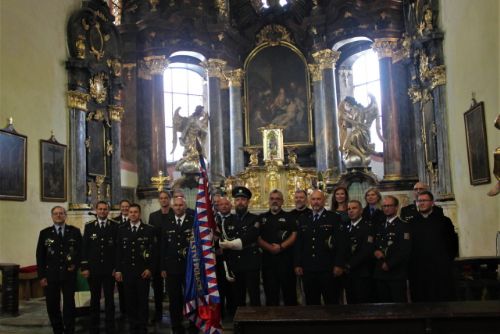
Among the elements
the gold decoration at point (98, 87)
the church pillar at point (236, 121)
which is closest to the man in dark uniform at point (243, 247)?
the gold decoration at point (98, 87)

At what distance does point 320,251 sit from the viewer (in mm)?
5293

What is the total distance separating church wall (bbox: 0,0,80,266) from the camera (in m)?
8.90

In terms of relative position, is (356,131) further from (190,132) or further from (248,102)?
(190,132)

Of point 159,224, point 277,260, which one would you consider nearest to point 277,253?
point 277,260

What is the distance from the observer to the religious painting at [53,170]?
995 cm

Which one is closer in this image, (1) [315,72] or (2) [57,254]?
(2) [57,254]

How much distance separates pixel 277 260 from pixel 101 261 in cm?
204

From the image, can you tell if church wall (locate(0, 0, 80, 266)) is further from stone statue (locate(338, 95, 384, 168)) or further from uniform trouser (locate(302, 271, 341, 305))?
stone statue (locate(338, 95, 384, 168))

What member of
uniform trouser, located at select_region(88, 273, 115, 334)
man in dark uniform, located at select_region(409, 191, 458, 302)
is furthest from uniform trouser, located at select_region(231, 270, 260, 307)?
man in dark uniform, located at select_region(409, 191, 458, 302)

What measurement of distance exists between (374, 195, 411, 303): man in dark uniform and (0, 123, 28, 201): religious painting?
6.45 m

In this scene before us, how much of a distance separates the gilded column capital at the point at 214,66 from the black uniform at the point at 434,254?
11.5 meters

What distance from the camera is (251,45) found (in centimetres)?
1653

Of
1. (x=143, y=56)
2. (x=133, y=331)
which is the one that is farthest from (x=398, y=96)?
(x=133, y=331)

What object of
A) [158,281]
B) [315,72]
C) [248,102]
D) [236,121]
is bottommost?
[158,281]
